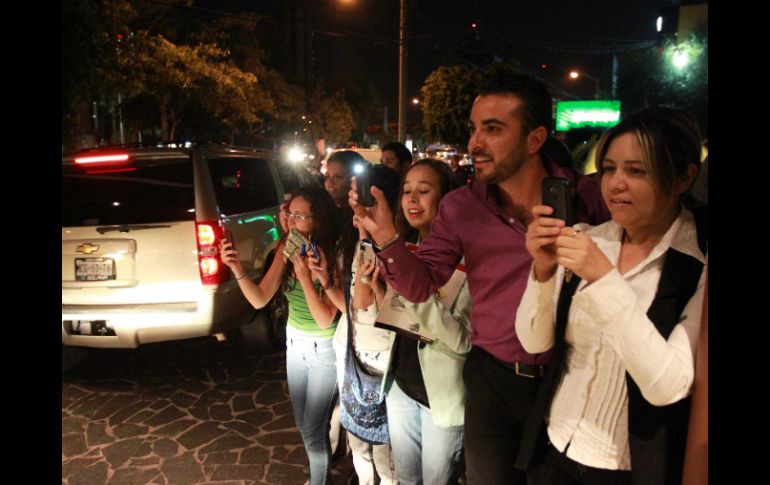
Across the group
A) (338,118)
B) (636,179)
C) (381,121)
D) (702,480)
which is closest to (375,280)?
(636,179)

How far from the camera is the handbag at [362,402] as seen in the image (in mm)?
2666

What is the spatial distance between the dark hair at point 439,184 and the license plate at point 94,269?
9.51ft

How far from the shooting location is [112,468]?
11.8ft

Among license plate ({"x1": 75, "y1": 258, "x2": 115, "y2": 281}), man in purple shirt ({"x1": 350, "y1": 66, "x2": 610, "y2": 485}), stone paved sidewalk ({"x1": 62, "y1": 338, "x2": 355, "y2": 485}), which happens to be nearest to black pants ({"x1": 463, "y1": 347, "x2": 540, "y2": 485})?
man in purple shirt ({"x1": 350, "y1": 66, "x2": 610, "y2": 485})

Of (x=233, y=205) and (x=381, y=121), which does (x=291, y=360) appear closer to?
(x=233, y=205)

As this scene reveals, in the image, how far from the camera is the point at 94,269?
14.8ft

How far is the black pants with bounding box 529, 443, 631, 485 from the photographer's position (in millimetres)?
1629

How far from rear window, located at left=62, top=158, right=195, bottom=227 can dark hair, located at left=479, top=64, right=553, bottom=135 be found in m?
3.19

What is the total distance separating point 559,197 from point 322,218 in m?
1.81

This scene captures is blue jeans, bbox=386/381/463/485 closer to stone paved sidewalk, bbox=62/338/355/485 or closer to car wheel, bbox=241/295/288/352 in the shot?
stone paved sidewalk, bbox=62/338/355/485

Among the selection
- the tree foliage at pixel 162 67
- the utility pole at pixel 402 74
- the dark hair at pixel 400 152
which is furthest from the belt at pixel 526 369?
the utility pole at pixel 402 74

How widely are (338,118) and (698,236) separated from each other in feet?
156

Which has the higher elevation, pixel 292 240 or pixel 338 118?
pixel 338 118

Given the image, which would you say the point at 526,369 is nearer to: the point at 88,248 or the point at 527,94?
the point at 527,94
